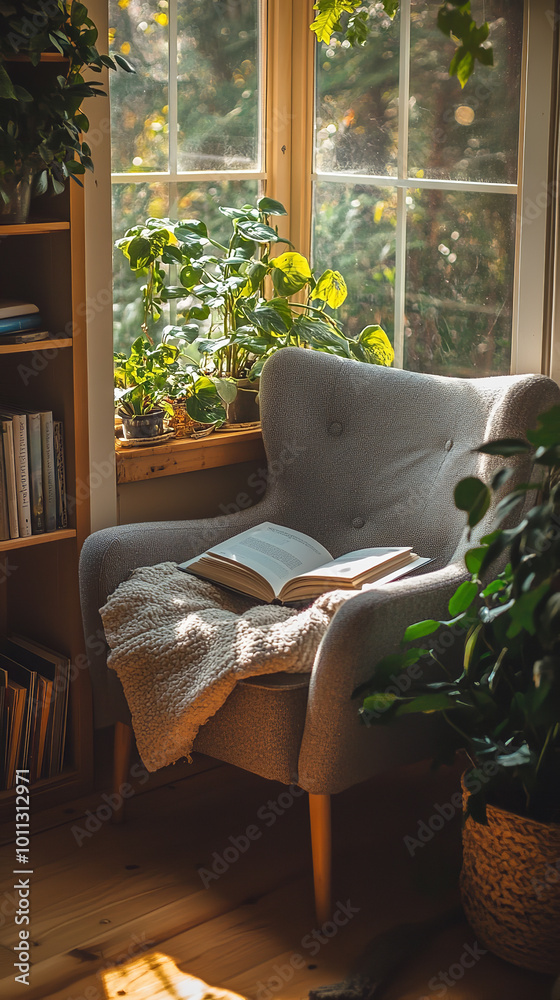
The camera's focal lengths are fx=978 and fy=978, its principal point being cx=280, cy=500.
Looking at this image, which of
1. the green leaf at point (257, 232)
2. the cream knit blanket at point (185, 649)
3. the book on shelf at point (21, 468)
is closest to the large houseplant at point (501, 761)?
the cream knit blanket at point (185, 649)

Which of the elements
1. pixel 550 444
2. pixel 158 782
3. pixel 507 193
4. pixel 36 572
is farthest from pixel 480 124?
pixel 158 782

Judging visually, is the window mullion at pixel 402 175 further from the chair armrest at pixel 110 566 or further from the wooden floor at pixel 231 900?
the wooden floor at pixel 231 900

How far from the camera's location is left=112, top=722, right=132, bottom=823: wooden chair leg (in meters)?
2.07

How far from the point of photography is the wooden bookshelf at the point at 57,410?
1980mm

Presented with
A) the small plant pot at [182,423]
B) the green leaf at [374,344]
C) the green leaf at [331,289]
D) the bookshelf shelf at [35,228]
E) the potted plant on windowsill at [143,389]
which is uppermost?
the bookshelf shelf at [35,228]

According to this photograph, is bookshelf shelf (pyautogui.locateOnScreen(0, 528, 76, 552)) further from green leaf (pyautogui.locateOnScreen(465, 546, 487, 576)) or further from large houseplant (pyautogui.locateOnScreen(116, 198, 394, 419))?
green leaf (pyautogui.locateOnScreen(465, 546, 487, 576))

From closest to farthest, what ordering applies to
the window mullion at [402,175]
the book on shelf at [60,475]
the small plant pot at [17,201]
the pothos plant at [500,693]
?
the pothos plant at [500,693]
the small plant pot at [17,201]
the book on shelf at [60,475]
the window mullion at [402,175]

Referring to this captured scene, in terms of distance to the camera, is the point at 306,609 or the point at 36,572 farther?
the point at 36,572

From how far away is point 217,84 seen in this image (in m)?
2.48

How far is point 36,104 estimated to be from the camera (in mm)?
1823

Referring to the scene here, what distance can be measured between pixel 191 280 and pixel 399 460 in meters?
0.67

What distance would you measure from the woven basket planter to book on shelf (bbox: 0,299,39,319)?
1246 mm

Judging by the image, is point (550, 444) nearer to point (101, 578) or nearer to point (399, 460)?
point (399, 460)

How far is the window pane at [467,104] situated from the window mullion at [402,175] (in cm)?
2
